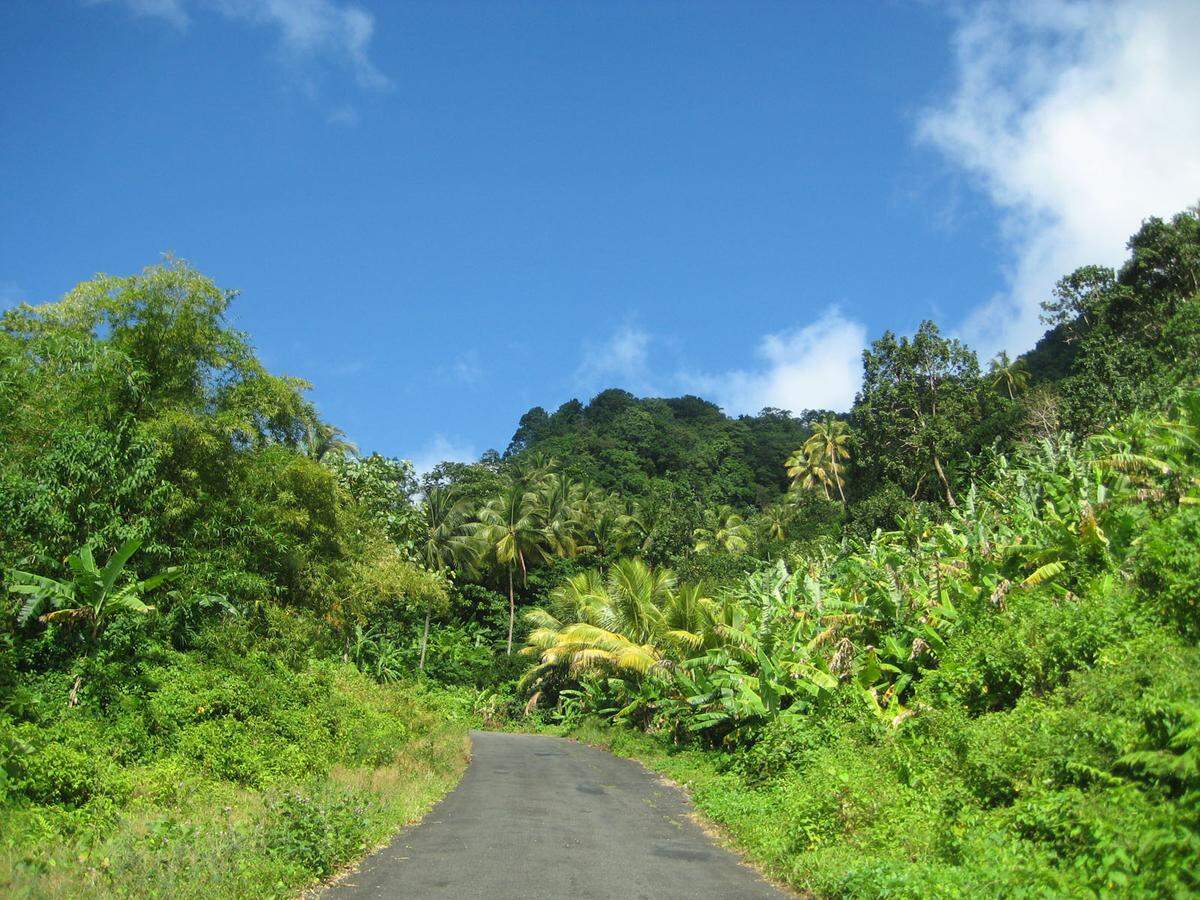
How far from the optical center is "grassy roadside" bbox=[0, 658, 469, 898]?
23.0ft

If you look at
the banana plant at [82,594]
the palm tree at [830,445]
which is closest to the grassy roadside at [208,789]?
the banana plant at [82,594]

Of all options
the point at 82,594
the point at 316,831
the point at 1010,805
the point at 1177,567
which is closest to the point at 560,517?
the point at 82,594

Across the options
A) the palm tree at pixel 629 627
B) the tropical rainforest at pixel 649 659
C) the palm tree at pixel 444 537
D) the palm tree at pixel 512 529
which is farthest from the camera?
the palm tree at pixel 512 529

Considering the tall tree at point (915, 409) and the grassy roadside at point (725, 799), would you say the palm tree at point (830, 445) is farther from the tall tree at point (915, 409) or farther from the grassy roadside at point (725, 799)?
the grassy roadside at point (725, 799)

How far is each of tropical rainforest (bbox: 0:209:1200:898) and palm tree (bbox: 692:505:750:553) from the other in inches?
839

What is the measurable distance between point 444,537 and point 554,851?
3797cm

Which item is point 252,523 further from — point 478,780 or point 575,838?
point 575,838

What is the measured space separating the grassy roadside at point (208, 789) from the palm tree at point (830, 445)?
142ft

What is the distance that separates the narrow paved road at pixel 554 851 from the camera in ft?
25.5

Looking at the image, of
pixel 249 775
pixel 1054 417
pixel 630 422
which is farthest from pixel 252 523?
pixel 630 422

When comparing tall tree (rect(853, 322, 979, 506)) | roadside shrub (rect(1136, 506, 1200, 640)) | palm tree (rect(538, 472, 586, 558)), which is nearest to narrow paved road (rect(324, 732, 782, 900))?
roadside shrub (rect(1136, 506, 1200, 640))

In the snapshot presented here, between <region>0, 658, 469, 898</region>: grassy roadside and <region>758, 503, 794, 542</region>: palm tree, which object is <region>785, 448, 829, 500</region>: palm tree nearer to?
<region>758, 503, 794, 542</region>: palm tree

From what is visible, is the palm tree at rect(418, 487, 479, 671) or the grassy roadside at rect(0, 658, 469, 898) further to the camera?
the palm tree at rect(418, 487, 479, 671)

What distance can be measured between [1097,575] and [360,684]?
15.2m
